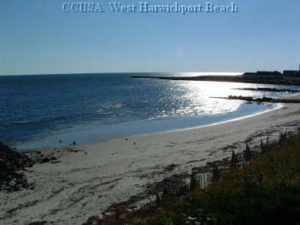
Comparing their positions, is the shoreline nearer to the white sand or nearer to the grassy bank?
the white sand

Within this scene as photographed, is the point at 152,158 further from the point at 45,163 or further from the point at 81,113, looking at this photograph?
the point at 81,113

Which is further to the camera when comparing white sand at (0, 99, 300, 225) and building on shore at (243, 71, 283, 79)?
building on shore at (243, 71, 283, 79)

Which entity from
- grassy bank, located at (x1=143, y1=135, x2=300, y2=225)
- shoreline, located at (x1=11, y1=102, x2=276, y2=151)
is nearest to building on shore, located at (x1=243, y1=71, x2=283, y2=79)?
shoreline, located at (x1=11, y1=102, x2=276, y2=151)

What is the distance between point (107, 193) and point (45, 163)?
764 cm

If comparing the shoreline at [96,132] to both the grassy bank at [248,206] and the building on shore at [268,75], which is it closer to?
the grassy bank at [248,206]

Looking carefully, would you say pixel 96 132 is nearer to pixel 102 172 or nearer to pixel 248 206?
pixel 102 172

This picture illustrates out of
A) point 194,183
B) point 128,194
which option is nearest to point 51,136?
point 128,194

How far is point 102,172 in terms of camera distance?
17.9m

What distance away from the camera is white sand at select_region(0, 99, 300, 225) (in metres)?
13.0

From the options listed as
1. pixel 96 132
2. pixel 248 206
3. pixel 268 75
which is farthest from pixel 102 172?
pixel 268 75

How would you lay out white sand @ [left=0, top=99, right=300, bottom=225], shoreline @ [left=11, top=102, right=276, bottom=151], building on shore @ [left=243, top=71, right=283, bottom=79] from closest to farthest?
white sand @ [left=0, top=99, right=300, bottom=225], shoreline @ [left=11, top=102, right=276, bottom=151], building on shore @ [left=243, top=71, right=283, bottom=79]

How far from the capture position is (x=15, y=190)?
1523cm

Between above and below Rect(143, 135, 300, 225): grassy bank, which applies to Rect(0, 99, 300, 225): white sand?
below

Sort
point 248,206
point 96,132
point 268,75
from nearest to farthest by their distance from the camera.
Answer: point 248,206 → point 96,132 → point 268,75
